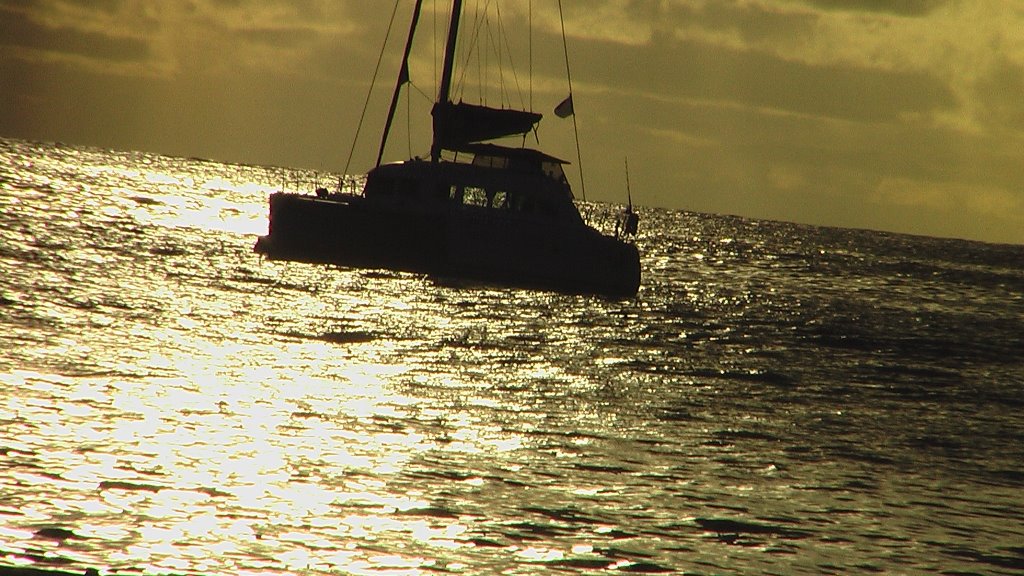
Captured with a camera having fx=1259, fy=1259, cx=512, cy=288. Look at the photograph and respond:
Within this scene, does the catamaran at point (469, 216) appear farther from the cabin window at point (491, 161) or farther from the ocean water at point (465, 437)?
the ocean water at point (465, 437)

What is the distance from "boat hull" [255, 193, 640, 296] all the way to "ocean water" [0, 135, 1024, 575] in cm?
177

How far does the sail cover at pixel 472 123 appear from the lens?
129 ft

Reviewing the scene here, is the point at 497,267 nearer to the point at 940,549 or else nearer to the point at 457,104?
the point at 457,104

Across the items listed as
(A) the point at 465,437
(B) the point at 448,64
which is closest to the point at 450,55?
(B) the point at 448,64

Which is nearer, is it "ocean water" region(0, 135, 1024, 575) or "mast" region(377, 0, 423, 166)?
"ocean water" region(0, 135, 1024, 575)

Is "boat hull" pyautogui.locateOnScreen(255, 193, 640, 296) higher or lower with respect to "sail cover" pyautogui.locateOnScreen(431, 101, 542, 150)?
lower

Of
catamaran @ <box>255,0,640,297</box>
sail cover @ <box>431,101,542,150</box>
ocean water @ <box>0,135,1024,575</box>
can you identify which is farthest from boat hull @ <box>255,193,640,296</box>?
sail cover @ <box>431,101,542,150</box>

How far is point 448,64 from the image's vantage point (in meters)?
40.1

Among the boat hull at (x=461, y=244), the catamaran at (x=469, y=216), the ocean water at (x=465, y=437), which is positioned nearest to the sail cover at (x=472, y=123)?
the catamaran at (x=469, y=216)

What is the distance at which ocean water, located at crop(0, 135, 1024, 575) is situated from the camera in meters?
11.9

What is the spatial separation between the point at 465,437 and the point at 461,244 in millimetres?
23146

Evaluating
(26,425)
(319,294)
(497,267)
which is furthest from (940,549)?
(497,267)

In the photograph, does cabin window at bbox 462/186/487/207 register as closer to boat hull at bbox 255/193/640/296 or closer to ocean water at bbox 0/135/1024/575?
boat hull at bbox 255/193/640/296

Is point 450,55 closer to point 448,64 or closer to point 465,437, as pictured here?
point 448,64
